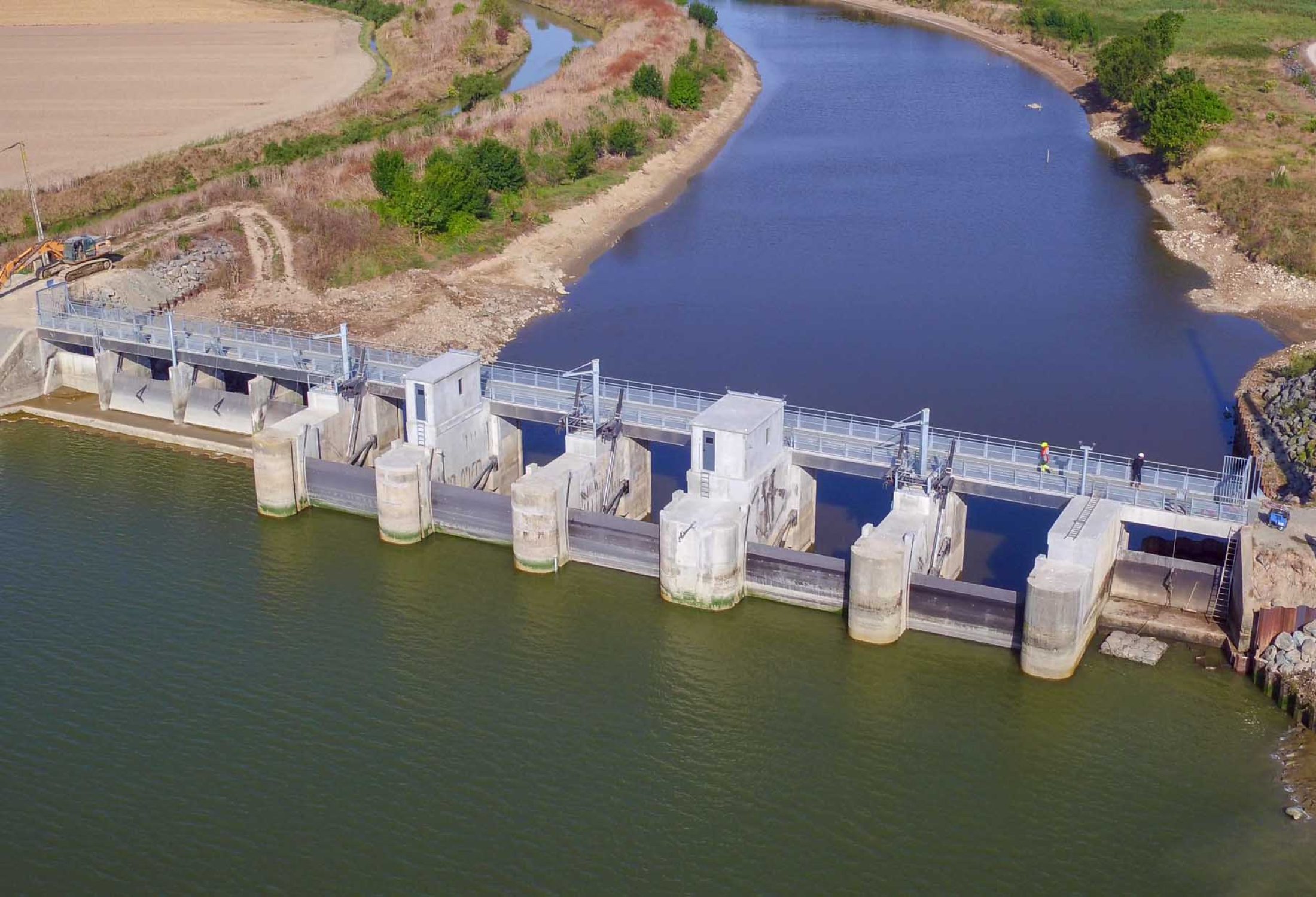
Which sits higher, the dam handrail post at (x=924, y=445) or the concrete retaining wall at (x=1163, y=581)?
the dam handrail post at (x=924, y=445)

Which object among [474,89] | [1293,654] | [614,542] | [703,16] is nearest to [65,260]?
[614,542]

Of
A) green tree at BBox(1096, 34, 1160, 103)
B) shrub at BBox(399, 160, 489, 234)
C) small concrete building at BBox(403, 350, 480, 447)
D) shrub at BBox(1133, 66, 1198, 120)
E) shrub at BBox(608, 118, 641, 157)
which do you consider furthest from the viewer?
green tree at BBox(1096, 34, 1160, 103)

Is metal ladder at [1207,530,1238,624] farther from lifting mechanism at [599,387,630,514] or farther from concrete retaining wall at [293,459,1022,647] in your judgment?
lifting mechanism at [599,387,630,514]

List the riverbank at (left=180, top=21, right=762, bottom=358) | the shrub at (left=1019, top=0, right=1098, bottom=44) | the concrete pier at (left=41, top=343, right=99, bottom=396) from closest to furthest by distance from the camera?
the concrete pier at (left=41, top=343, right=99, bottom=396), the riverbank at (left=180, top=21, right=762, bottom=358), the shrub at (left=1019, top=0, right=1098, bottom=44)

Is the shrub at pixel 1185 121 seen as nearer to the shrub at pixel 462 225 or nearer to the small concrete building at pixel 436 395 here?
the shrub at pixel 462 225

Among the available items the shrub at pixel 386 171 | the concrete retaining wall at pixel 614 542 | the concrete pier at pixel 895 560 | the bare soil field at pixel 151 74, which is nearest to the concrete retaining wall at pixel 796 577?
the concrete pier at pixel 895 560

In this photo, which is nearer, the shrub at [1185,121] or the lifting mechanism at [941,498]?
the lifting mechanism at [941,498]

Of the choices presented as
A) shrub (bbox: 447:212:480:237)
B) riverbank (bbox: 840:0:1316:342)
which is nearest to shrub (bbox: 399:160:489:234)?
shrub (bbox: 447:212:480:237)

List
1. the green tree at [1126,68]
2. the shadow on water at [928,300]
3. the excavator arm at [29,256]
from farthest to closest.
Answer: the green tree at [1126,68], the excavator arm at [29,256], the shadow on water at [928,300]

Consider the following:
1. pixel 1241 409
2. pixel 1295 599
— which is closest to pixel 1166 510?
pixel 1295 599
